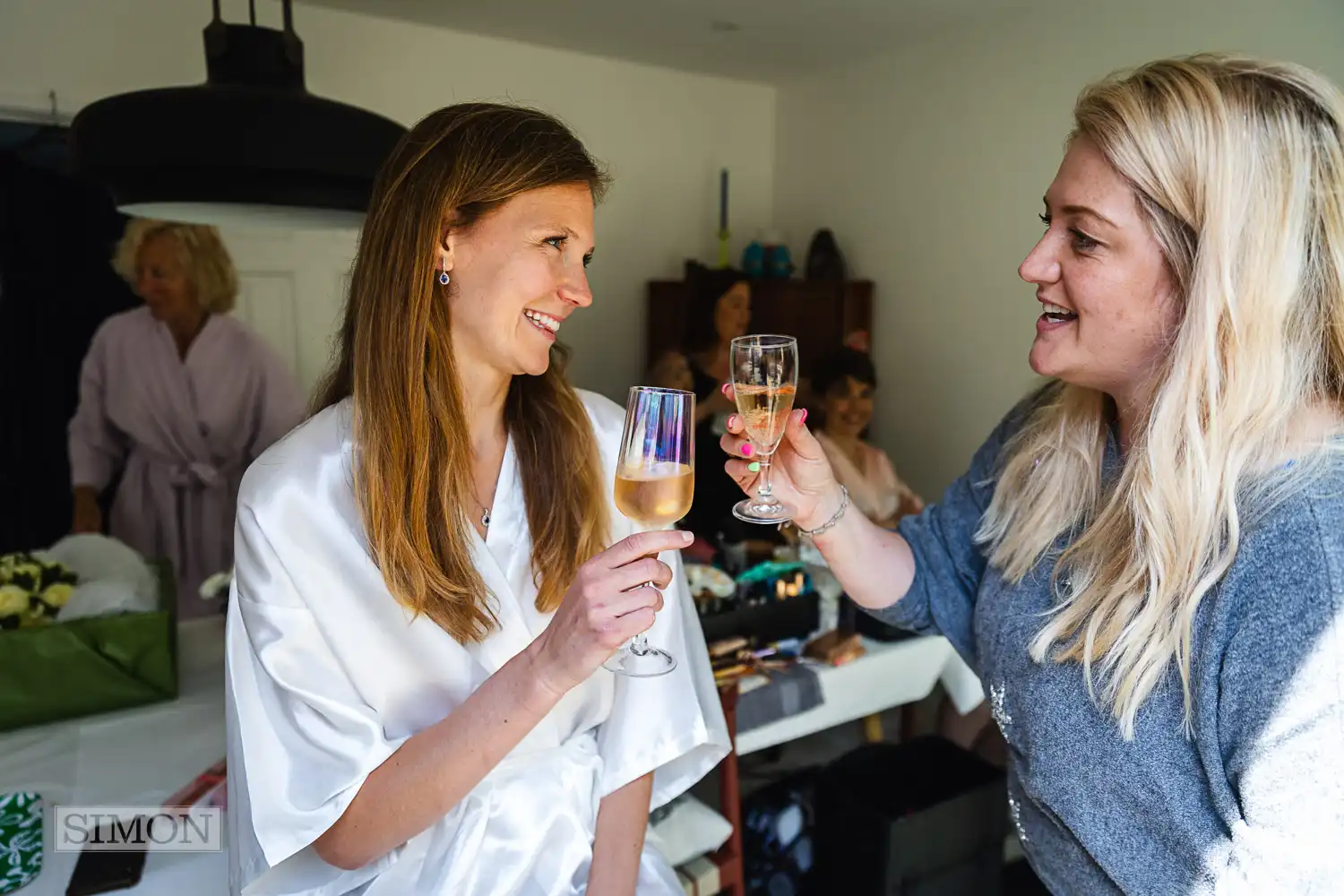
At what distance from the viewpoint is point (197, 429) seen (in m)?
3.31

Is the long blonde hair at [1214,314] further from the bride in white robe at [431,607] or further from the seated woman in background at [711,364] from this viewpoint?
the seated woman in background at [711,364]

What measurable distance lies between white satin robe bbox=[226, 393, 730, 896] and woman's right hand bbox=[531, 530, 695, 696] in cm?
29

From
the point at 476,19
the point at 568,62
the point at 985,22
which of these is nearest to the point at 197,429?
the point at 476,19

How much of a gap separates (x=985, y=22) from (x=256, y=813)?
12.7 feet

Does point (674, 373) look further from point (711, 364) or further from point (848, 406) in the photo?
point (848, 406)

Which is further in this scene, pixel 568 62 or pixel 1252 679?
pixel 568 62

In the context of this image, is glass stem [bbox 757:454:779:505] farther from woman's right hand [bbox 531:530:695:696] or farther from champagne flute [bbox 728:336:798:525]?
woman's right hand [bbox 531:530:695:696]

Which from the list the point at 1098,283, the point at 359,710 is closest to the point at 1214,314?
the point at 1098,283

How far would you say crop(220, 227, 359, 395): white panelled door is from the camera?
348cm

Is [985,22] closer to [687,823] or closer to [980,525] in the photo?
[980,525]

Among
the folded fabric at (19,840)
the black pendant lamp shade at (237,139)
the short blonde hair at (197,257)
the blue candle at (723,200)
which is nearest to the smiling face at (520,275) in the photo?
the black pendant lamp shade at (237,139)

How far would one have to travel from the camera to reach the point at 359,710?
43.9 inches

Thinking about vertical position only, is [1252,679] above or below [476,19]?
below

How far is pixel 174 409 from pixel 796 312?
9.10ft
